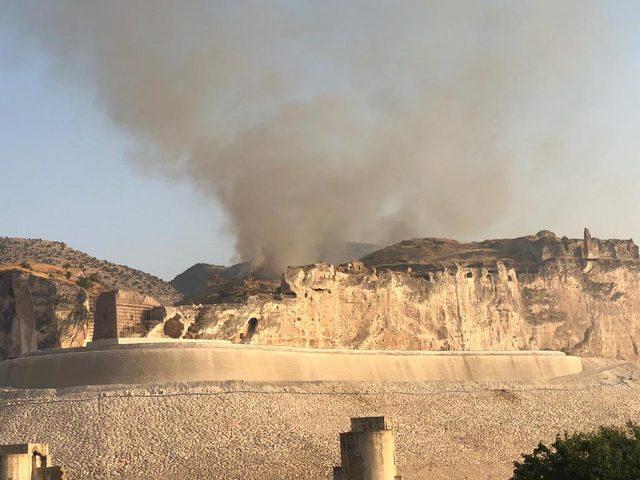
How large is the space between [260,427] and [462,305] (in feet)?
88.4

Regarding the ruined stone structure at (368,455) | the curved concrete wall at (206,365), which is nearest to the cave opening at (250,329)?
the curved concrete wall at (206,365)

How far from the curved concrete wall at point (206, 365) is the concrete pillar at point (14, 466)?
12.8 m

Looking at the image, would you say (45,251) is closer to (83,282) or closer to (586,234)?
(83,282)

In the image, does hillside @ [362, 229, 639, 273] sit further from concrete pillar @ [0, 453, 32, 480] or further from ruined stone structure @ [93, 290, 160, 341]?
concrete pillar @ [0, 453, 32, 480]

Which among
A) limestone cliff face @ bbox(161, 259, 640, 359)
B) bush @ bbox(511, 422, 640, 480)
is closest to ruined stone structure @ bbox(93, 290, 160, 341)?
limestone cliff face @ bbox(161, 259, 640, 359)

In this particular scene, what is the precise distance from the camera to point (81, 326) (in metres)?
47.5

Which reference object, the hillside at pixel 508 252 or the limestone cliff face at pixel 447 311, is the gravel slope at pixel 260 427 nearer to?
the limestone cliff face at pixel 447 311

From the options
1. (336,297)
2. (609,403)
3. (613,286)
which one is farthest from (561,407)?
(613,286)

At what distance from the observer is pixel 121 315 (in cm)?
4388

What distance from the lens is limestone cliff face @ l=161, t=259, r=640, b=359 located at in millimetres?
47969

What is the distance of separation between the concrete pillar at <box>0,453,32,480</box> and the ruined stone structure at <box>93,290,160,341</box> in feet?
63.0

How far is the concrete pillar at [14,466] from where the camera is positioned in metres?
23.7

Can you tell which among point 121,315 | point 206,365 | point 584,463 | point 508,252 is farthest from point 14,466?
point 508,252

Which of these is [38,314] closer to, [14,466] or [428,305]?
[428,305]
